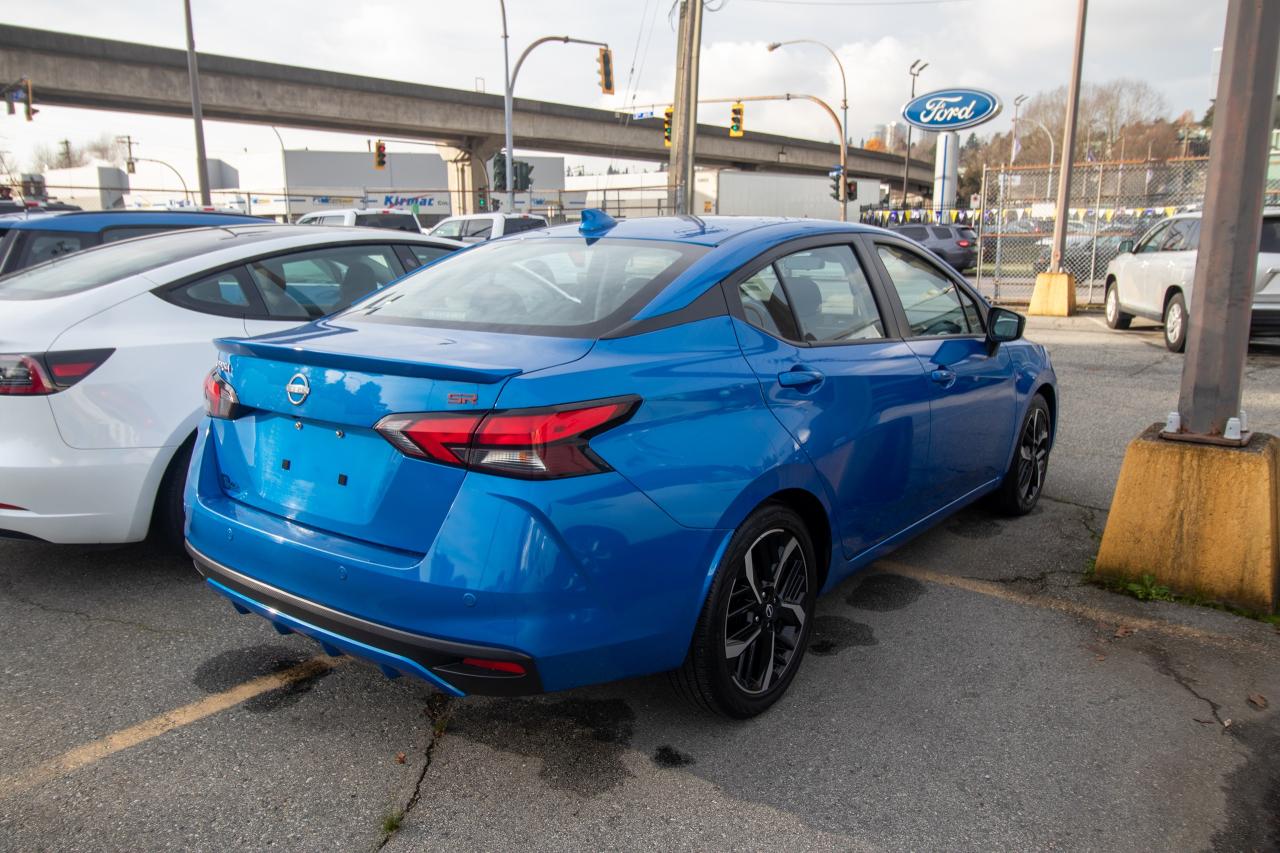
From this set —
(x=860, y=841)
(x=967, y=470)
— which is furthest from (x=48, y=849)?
(x=967, y=470)

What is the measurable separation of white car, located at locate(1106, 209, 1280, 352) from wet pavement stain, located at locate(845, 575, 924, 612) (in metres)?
7.00

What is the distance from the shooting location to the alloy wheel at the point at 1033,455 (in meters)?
4.99

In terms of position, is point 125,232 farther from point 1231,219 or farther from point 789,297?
point 1231,219

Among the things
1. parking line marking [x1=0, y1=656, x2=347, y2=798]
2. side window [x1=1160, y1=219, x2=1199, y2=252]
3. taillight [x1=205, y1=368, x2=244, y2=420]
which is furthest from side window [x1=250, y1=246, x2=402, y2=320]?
side window [x1=1160, y1=219, x2=1199, y2=252]

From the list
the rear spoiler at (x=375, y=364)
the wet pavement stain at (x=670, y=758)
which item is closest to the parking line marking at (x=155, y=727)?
the rear spoiler at (x=375, y=364)

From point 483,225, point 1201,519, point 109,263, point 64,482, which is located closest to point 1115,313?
point 1201,519

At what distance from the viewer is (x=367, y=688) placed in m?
3.21

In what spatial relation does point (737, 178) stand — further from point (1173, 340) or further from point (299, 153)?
point (299, 153)

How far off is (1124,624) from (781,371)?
1972 millimetres

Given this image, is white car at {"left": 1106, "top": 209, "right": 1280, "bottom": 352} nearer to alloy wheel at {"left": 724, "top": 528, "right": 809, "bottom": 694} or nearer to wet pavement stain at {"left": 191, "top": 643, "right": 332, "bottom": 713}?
alloy wheel at {"left": 724, "top": 528, "right": 809, "bottom": 694}

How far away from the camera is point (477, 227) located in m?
19.5

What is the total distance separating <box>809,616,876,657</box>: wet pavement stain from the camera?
11.6 feet

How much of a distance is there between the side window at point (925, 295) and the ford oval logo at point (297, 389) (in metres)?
2.45

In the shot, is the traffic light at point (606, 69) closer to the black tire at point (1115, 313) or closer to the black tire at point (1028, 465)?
the black tire at point (1115, 313)
